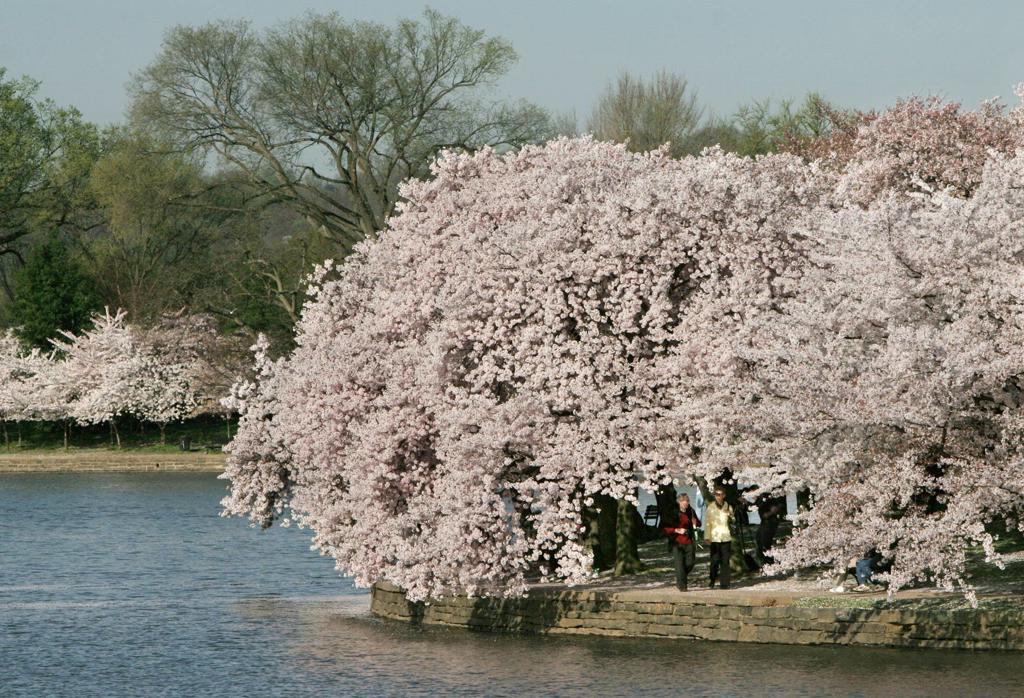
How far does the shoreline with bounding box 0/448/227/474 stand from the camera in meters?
79.1

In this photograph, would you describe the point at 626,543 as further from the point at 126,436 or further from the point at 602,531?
the point at 126,436

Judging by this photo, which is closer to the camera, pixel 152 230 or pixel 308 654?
pixel 308 654

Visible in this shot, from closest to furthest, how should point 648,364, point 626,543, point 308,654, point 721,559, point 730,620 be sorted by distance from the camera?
point 730,620 < point 308,654 < point 721,559 < point 648,364 < point 626,543

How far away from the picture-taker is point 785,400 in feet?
80.0

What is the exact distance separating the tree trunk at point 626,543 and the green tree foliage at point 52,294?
6200 centimetres

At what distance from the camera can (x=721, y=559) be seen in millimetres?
27312

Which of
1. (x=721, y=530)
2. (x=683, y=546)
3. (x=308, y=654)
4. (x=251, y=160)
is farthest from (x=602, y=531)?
(x=251, y=160)

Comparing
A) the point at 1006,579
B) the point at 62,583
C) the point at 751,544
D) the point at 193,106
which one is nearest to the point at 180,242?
the point at 193,106

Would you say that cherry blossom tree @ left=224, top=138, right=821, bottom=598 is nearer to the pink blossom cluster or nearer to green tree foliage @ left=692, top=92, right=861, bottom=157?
the pink blossom cluster

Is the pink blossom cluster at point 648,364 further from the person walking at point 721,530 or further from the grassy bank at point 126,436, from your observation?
the grassy bank at point 126,436

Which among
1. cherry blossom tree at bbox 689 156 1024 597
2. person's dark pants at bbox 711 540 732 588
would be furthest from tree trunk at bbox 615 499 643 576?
cherry blossom tree at bbox 689 156 1024 597

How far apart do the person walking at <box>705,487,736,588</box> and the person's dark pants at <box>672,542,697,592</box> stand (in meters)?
0.42

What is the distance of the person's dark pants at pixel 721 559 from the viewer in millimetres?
27297

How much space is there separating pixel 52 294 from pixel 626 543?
206 ft
